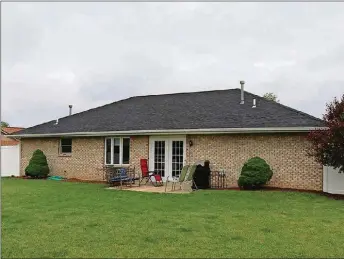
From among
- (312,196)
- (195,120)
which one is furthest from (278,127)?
(195,120)

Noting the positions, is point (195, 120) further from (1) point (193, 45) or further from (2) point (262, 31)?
(2) point (262, 31)

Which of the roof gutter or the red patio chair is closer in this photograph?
the roof gutter

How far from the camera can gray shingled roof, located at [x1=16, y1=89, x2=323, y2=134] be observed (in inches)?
647

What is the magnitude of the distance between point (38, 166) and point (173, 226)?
49.3 feet

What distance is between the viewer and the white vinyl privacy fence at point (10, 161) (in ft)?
79.2

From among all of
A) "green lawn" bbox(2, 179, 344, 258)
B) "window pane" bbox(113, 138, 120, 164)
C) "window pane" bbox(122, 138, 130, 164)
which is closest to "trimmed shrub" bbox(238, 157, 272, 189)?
"green lawn" bbox(2, 179, 344, 258)

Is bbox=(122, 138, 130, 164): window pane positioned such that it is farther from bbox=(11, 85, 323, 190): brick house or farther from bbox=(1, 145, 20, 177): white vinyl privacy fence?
bbox=(1, 145, 20, 177): white vinyl privacy fence

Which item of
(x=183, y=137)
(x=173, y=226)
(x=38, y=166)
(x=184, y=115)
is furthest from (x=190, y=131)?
(x=38, y=166)

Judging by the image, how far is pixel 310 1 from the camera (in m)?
12.7

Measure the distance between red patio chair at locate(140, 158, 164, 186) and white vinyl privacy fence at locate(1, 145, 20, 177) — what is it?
10.2m

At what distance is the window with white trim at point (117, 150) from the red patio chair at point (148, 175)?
5.73 ft

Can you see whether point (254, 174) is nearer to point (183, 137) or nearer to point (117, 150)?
point (183, 137)

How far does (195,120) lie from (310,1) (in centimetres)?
749

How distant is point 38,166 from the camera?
2150 cm
